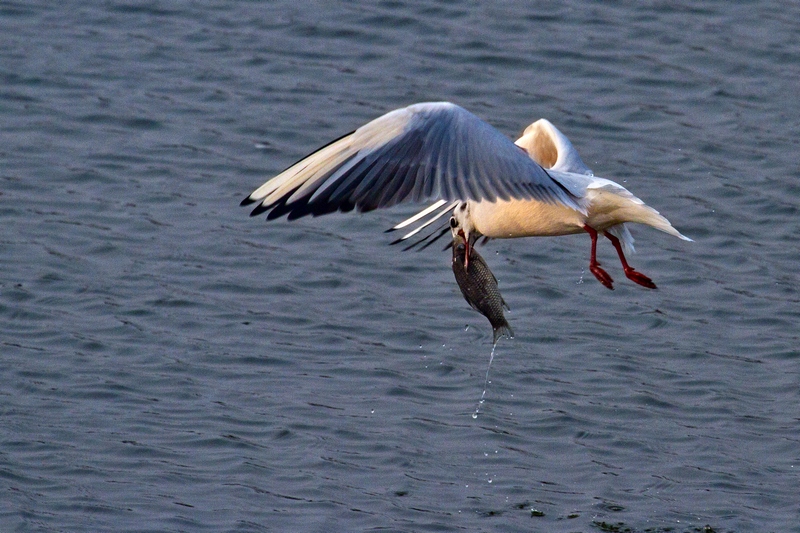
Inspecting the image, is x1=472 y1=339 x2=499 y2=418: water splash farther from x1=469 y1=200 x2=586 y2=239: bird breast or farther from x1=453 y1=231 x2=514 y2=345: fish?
x1=469 y1=200 x2=586 y2=239: bird breast

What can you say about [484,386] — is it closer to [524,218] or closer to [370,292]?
[370,292]

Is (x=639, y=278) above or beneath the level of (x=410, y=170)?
beneath

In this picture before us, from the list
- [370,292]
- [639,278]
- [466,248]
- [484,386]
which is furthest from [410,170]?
[370,292]

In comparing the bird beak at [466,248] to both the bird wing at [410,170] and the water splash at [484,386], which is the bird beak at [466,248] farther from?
the water splash at [484,386]

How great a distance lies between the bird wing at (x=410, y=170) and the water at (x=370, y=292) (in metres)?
1.58

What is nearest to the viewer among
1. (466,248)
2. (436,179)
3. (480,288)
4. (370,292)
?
(436,179)

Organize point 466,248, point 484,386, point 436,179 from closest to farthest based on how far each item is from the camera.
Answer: point 436,179 < point 466,248 < point 484,386

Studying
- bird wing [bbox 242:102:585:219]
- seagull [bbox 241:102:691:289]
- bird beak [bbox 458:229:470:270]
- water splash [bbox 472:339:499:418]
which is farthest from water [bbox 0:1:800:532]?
bird wing [bbox 242:102:585:219]

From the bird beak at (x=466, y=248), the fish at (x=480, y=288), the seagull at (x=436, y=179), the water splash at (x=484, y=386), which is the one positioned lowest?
the water splash at (x=484, y=386)

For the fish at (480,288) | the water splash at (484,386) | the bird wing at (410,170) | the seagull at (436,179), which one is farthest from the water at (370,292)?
the bird wing at (410,170)

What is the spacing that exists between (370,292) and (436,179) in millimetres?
2838

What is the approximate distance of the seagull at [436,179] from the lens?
19.6 ft

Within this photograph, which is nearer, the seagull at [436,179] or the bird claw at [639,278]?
the seagull at [436,179]

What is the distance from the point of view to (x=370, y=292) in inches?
349
